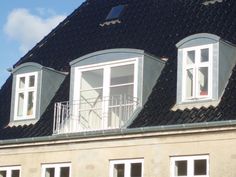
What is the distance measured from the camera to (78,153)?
20.7 m

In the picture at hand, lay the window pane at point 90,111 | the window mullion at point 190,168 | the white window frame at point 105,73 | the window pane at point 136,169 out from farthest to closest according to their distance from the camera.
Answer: the window pane at point 90,111 < the white window frame at point 105,73 < the window pane at point 136,169 < the window mullion at point 190,168

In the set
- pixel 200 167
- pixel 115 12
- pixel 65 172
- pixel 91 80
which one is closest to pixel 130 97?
pixel 91 80

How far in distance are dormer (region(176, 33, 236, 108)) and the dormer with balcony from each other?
4.50 feet

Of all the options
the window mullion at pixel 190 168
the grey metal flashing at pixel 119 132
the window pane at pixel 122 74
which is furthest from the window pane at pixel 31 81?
the window mullion at pixel 190 168

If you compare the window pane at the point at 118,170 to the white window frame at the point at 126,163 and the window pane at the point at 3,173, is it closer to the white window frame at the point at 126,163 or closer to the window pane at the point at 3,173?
the white window frame at the point at 126,163

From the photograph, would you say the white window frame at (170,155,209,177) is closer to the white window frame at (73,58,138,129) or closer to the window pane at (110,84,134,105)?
the white window frame at (73,58,138,129)

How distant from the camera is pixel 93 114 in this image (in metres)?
21.5

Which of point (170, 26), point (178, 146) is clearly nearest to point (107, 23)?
→ point (170, 26)

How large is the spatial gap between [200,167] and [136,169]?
80.6 inches

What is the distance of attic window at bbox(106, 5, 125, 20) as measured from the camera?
81.0 ft

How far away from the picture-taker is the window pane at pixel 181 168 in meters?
18.7

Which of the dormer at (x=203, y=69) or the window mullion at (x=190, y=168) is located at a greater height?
the dormer at (x=203, y=69)

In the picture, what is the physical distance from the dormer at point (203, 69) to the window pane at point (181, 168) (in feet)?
5.05

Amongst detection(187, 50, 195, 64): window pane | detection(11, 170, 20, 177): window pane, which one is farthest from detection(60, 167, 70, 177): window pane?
detection(187, 50, 195, 64): window pane
